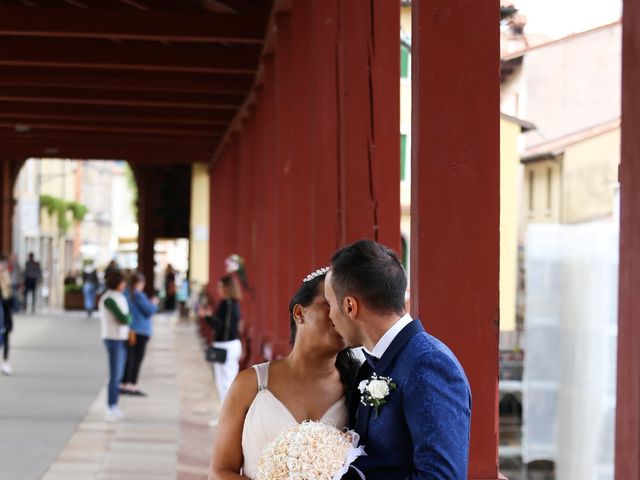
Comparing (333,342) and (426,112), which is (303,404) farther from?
(426,112)

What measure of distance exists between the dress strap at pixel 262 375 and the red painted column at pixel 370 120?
2269mm

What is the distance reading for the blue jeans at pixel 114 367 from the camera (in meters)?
12.0

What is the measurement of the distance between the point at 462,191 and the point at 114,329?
342 inches

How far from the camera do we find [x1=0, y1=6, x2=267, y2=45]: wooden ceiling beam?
1130 centimetres

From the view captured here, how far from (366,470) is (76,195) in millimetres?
66232

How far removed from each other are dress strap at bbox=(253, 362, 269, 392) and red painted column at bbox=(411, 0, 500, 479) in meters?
0.61

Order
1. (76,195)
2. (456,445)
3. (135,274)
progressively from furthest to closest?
1. (76,195)
2. (135,274)
3. (456,445)

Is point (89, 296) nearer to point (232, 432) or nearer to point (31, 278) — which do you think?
point (31, 278)

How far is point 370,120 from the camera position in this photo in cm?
607

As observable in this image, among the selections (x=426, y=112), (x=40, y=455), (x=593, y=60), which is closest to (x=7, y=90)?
(x=40, y=455)

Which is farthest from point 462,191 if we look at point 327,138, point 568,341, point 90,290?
point 90,290

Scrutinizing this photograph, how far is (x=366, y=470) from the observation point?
2787mm

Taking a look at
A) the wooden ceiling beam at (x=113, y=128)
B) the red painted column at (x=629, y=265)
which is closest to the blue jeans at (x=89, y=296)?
the wooden ceiling beam at (x=113, y=128)

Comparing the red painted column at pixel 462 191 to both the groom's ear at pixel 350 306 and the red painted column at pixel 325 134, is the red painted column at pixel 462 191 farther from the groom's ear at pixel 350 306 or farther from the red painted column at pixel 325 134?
the red painted column at pixel 325 134
